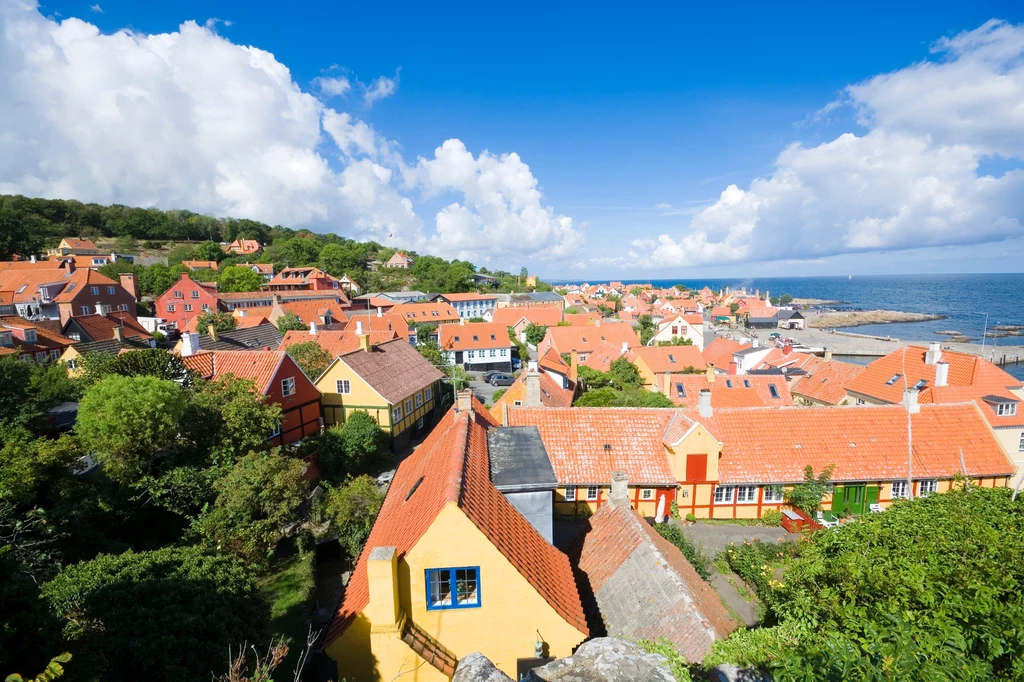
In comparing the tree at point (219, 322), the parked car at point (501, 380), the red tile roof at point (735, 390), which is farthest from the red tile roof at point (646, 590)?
the tree at point (219, 322)

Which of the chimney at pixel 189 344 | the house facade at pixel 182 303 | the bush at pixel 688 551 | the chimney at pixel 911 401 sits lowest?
the bush at pixel 688 551

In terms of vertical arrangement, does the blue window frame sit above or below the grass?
above

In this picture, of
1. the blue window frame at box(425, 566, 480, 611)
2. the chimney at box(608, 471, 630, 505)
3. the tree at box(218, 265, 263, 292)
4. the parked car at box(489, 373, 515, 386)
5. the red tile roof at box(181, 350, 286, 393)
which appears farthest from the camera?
the tree at box(218, 265, 263, 292)

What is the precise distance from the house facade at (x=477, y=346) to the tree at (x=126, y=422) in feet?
141

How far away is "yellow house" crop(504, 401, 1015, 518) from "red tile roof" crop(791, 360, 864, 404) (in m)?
13.1

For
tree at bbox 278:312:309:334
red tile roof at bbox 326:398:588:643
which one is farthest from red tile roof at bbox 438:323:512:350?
red tile roof at bbox 326:398:588:643

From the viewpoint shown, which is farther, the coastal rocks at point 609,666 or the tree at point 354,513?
the tree at point 354,513

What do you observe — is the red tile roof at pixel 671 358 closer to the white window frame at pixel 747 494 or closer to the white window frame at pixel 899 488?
the white window frame at pixel 899 488

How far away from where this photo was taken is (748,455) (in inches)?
974

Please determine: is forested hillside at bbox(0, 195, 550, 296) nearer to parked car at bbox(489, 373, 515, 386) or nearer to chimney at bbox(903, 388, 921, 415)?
parked car at bbox(489, 373, 515, 386)

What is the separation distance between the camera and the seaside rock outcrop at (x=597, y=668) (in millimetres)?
7586

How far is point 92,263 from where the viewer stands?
8694 centimetres

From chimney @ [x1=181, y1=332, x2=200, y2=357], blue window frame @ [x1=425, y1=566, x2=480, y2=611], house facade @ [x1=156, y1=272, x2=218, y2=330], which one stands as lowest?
blue window frame @ [x1=425, y1=566, x2=480, y2=611]

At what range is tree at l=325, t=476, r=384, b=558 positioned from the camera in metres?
19.6
